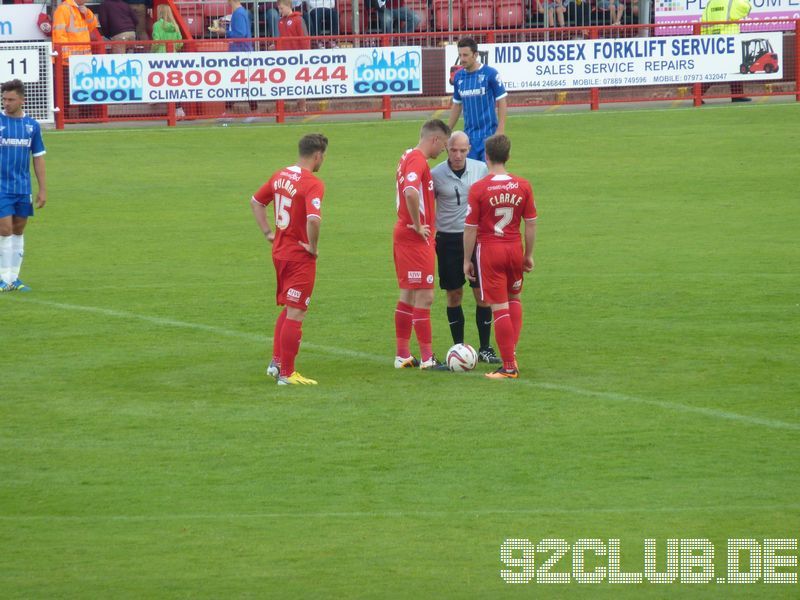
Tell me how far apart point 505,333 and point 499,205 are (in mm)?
995

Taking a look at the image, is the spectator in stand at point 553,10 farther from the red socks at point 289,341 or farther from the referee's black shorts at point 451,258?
the red socks at point 289,341

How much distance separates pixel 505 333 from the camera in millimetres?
10859

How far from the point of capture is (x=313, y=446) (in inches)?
365

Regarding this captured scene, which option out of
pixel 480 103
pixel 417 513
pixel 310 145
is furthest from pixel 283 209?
pixel 480 103

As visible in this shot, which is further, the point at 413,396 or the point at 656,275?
the point at 656,275

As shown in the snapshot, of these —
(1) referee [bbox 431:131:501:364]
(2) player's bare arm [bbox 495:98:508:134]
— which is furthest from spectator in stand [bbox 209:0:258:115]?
(1) referee [bbox 431:131:501:364]

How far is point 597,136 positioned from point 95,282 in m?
12.8

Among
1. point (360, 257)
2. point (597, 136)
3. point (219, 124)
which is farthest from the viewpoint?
point (219, 124)

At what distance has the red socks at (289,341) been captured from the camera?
10.7m

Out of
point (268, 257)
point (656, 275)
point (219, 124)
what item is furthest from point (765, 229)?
point (219, 124)

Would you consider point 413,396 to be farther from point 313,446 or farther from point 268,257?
point 268,257

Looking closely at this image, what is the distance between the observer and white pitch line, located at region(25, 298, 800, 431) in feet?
32.0

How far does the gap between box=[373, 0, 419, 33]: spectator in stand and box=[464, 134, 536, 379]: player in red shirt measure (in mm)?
19659

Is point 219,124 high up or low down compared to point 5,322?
up
